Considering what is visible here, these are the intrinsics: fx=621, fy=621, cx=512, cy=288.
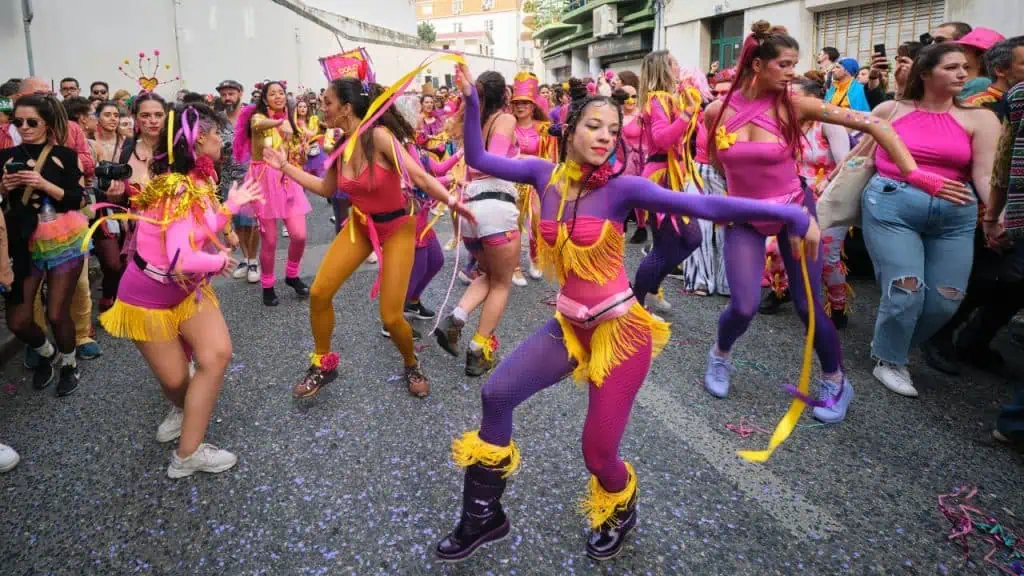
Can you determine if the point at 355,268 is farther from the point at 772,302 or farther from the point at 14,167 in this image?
the point at 772,302

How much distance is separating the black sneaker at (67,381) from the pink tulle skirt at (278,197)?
217cm

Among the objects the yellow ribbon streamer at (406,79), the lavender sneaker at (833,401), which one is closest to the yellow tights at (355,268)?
the yellow ribbon streamer at (406,79)

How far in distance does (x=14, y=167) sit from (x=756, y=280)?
4.23 metres

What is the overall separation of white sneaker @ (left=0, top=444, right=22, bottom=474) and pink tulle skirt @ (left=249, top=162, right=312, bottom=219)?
9.96 feet

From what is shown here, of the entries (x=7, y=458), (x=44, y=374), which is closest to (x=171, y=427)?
(x=7, y=458)

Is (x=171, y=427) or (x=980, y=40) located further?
(x=980, y=40)

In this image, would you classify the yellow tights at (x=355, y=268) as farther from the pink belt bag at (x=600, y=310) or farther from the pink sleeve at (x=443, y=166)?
the pink belt bag at (x=600, y=310)

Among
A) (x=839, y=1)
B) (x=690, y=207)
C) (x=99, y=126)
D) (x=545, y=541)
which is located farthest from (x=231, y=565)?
(x=839, y=1)

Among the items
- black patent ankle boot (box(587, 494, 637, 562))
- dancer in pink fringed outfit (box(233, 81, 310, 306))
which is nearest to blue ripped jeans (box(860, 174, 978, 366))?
black patent ankle boot (box(587, 494, 637, 562))

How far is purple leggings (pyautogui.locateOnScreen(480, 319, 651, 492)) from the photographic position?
2.15 metres

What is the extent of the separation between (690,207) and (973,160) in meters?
2.32

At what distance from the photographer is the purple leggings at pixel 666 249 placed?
432 centimetres

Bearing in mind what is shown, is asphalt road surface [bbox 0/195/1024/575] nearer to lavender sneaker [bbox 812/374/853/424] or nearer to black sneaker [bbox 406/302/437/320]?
lavender sneaker [bbox 812/374/853/424]

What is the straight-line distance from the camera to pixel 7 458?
2988 mm
